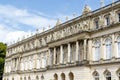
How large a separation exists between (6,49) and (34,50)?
1988cm

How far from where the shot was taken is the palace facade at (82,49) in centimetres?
3662

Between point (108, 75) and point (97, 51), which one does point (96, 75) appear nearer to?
point (108, 75)

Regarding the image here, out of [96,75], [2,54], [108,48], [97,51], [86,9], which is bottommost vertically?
[96,75]

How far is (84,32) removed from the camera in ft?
132

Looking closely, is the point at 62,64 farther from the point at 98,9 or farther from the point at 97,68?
the point at 98,9

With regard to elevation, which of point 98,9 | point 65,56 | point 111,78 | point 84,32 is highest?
point 98,9

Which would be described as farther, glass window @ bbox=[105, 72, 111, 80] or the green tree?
the green tree

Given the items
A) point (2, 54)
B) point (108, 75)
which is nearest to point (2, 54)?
point (2, 54)

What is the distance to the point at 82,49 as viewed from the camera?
41375mm

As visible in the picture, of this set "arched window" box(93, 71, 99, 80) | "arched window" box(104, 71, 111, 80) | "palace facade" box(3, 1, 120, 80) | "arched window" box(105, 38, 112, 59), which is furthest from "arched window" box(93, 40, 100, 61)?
"arched window" box(104, 71, 111, 80)

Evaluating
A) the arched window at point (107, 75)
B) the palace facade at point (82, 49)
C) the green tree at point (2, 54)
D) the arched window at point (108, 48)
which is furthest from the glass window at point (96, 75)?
the green tree at point (2, 54)

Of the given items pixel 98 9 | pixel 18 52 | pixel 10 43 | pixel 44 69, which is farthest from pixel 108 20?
pixel 10 43

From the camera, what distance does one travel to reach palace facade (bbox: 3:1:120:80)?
36625 mm

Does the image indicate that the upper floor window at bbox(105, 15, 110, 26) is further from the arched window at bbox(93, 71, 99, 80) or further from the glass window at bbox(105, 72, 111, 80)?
the arched window at bbox(93, 71, 99, 80)
